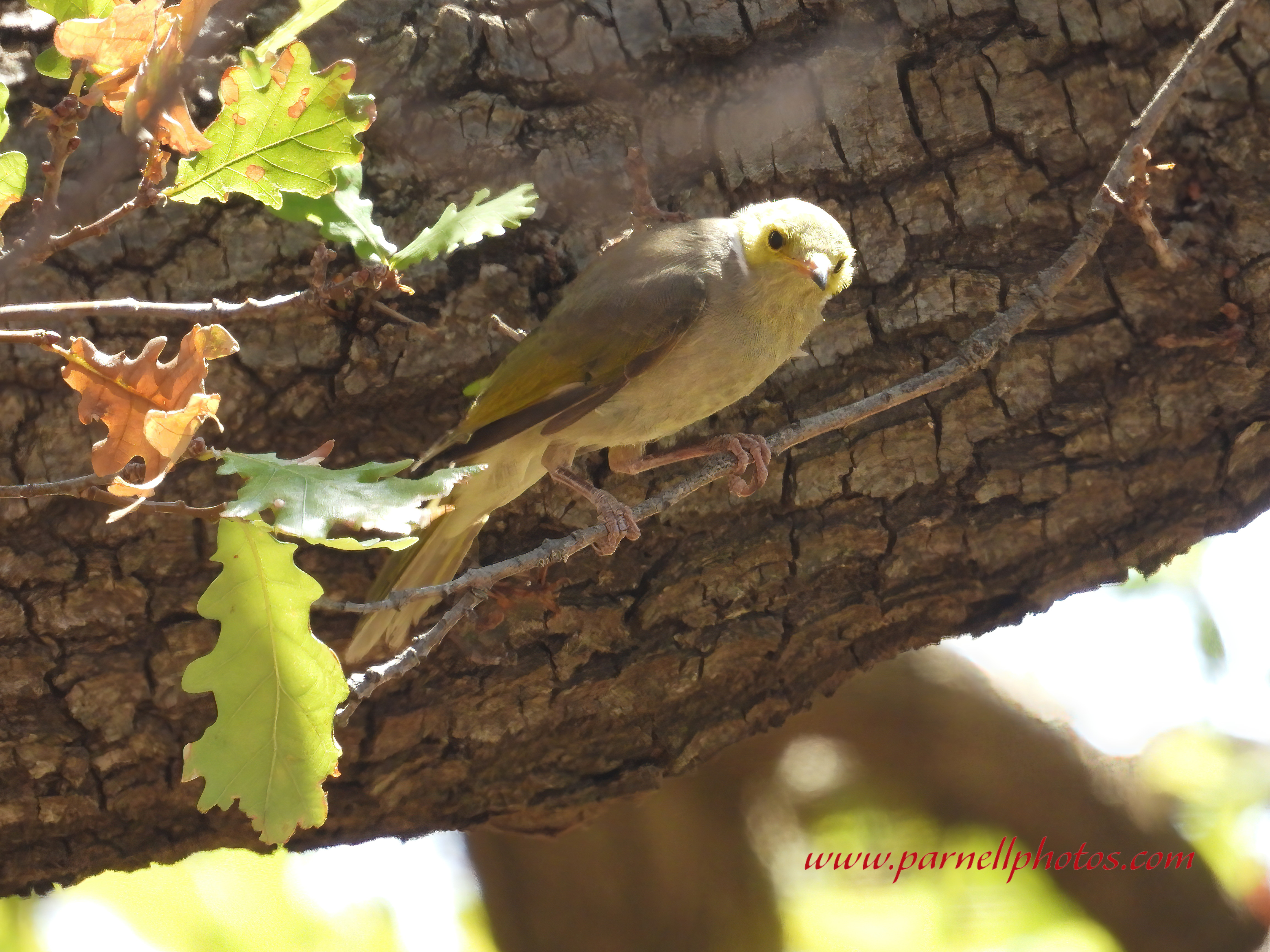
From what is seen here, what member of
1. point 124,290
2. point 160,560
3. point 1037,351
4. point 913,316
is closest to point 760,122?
point 913,316

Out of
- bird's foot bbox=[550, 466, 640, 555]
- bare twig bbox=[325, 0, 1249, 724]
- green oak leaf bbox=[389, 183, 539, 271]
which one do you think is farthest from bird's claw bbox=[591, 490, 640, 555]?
green oak leaf bbox=[389, 183, 539, 271]

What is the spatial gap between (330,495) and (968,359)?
1.66 metres

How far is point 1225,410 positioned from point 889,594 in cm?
112

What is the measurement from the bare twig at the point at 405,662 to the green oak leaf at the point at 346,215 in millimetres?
939

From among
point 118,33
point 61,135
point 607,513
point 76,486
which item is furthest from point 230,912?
point 118,33

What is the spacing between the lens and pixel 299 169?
7.15ft

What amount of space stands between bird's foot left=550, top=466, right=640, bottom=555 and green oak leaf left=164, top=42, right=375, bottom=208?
1149mm

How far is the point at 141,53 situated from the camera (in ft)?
5.83

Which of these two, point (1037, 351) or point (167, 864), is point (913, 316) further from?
point (167, 864)

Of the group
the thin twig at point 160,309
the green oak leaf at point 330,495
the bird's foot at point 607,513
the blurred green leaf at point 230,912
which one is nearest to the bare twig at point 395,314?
the thin twig at point 160,309

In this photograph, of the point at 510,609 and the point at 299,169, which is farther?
the point at 510,609

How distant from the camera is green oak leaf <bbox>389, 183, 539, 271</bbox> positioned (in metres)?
2.68

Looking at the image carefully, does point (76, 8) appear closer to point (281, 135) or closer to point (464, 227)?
point (281, 135)

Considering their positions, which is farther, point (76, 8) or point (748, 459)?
point (748, 459)
